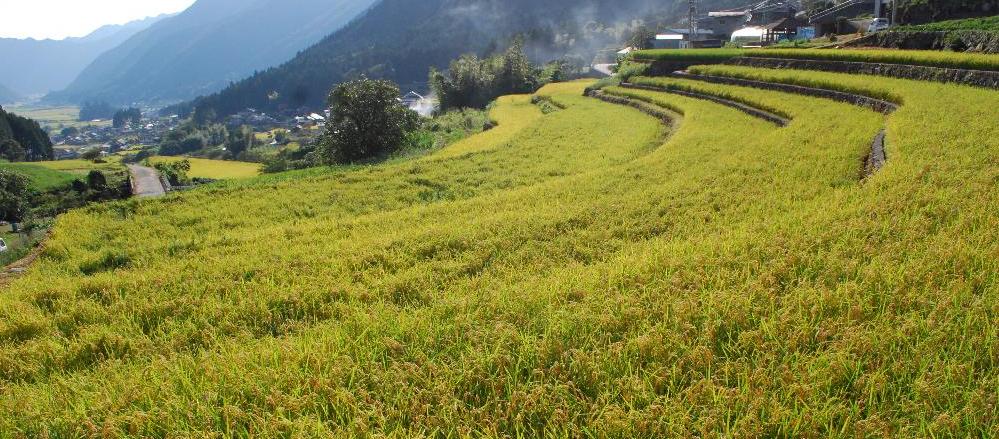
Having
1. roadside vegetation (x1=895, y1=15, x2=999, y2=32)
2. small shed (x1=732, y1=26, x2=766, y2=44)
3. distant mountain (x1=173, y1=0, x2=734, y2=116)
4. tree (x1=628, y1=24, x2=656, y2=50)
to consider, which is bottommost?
roadside vegetation (x1=895, y1=15, x2=999, y2=32)

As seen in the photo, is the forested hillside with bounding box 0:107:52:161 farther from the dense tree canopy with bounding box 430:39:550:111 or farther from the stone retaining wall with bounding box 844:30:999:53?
the stone retaining wall with bounding box 844:30:999:53

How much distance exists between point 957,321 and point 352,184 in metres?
12.6

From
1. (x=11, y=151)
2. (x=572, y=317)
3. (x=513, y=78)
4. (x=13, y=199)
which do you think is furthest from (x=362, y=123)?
(x=11, y=151)

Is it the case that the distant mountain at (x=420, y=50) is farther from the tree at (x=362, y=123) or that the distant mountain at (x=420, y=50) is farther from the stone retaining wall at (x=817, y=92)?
the stone retaining wall at (x=817, y=92)

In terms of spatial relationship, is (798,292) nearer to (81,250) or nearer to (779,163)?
(779,163)

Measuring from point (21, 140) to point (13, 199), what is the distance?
59.0 m

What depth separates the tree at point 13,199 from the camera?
124 feet

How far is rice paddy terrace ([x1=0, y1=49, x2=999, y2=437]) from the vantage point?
110 inches

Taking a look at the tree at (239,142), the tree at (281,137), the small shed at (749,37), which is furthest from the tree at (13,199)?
the tree at (281,137)

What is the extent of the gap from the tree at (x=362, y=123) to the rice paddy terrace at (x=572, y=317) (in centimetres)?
2014

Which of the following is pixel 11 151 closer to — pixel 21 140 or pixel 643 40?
pixel 21 140

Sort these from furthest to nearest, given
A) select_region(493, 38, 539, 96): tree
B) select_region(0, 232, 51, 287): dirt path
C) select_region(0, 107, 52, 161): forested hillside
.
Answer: select_region(0, 107, 52, 161): forested hillside < select_region(493, 38, 539, 96): tree < select_region(0, 232, 51, 287): dirt path

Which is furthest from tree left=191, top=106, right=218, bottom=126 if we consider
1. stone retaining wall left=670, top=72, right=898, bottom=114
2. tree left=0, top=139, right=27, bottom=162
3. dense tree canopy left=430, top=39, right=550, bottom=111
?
stone retaining wall left=670, top=72, right=898, bottom=114

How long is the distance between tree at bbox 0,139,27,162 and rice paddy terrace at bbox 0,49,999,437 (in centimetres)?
8780
